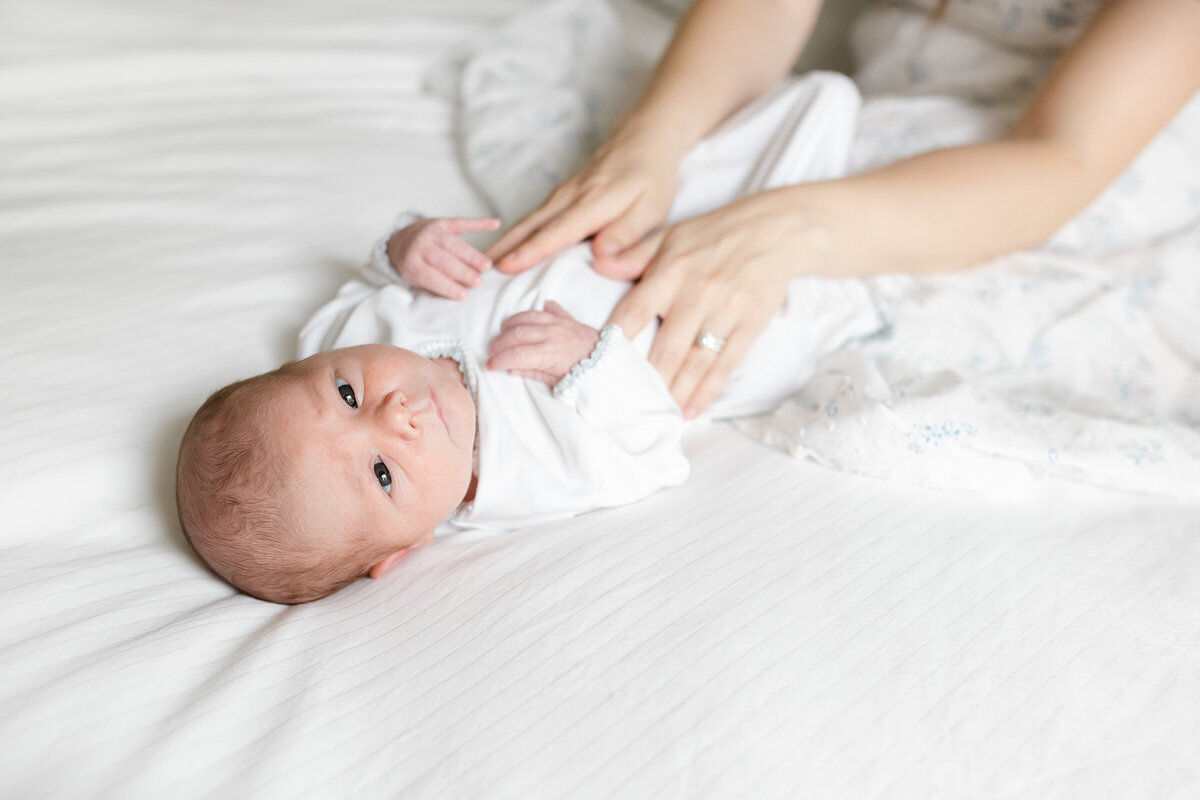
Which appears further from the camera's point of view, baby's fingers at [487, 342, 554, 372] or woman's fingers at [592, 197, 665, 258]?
woman's fingers at [592, 197, 665, 258]

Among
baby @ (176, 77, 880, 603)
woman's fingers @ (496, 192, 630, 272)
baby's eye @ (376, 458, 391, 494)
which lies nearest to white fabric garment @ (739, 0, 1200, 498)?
baby @ (176, 77, 880, 603)

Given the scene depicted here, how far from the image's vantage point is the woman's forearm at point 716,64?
1.24 meters

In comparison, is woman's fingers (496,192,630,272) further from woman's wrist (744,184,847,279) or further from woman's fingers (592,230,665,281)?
woman's wrist (744,184,847,279)

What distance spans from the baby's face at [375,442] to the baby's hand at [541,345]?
78 millimetres

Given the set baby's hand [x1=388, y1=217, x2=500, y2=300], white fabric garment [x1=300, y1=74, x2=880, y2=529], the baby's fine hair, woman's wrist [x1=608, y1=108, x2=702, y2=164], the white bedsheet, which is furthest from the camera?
woman's wrist [x1=608, y1=108, x2=702, y2=164]

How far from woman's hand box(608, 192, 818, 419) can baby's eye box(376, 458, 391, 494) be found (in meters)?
0.31

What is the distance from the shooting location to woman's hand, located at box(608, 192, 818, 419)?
102 cm

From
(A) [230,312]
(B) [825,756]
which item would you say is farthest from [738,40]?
(B) [825,756]

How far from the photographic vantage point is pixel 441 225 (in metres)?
1.04

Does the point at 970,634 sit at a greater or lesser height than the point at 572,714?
greater

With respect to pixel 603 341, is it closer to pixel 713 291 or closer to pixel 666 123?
pixel 713 291

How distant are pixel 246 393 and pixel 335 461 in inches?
4.6

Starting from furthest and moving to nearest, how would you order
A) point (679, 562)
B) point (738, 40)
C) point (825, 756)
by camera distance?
1. point (738, 40)
2. point (679, 562)
3. point (825, 756)

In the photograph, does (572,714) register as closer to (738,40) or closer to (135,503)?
(135,503)
